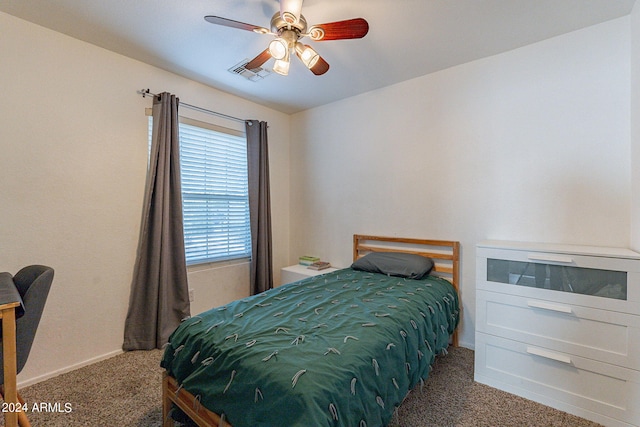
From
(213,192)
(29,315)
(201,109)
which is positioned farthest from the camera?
(213,192)

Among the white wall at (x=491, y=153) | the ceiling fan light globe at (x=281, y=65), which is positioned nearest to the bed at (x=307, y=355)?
the white wall at (x=491, y=153)

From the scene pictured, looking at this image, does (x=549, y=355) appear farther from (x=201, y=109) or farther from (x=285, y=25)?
(x=201, y=109)

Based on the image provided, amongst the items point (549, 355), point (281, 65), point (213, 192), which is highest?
point (281, 65)

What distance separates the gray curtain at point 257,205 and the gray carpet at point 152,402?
134 cm

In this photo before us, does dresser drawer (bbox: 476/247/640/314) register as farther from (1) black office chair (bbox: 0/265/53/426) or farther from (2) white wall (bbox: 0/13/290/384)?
(2) white wall (bbox: 0/13/290/384)

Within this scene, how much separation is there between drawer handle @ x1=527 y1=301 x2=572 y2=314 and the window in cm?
275

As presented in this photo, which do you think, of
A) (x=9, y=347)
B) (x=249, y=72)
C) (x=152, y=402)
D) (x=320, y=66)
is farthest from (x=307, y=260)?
(x=9, y=347)

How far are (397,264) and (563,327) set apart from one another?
3.83ft

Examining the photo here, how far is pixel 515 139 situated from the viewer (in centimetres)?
225

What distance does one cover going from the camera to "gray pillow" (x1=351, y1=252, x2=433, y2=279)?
244 cm

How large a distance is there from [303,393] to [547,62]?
2.78m

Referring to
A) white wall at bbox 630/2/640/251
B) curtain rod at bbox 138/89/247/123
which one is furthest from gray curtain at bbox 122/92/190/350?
white wall at bbox 630/2/640/251

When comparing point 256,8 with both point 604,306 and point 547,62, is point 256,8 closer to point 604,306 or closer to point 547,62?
point 547,62

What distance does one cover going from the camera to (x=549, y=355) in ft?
5.73
